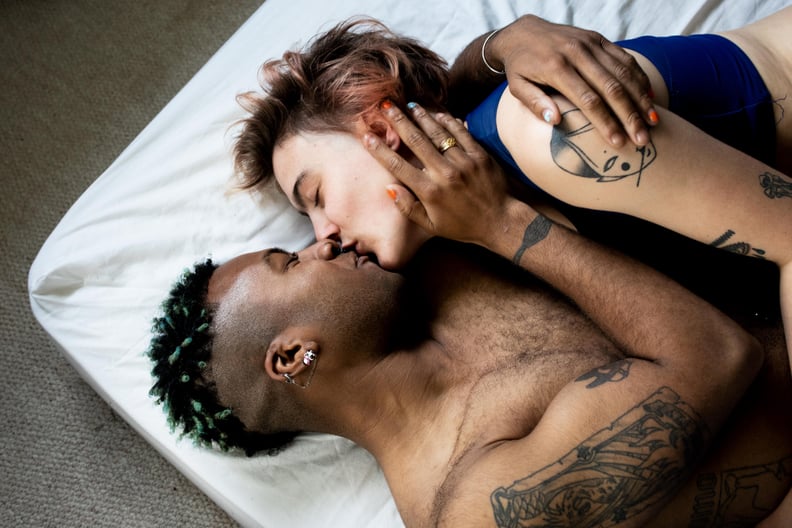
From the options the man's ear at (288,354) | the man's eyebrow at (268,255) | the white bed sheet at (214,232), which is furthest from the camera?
the white bed sheet at (214,232)

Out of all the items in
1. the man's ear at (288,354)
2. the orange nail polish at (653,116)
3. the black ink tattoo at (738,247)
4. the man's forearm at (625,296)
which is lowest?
the man's ear at (288,354)

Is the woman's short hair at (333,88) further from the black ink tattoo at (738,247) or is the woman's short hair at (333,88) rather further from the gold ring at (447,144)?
the black ink tattoo at (738,247)

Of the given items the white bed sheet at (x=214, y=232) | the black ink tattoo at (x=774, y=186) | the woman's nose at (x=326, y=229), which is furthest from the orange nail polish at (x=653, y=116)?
the white bed sheet at (x=214, y=232)

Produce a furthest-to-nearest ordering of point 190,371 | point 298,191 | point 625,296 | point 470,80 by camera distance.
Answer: point 470,80 < point 298,191 < point 190,371 < point 625,296

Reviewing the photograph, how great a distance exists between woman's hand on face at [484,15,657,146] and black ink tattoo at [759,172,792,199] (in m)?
0.19

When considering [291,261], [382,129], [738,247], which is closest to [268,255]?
[291,261]

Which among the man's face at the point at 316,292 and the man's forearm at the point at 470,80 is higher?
the man's forearm at the point at 470,80

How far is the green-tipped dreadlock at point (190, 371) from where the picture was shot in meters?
1.18

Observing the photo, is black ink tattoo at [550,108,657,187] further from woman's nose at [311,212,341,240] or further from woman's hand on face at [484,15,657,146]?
woman's nose at [311,212,341,240]

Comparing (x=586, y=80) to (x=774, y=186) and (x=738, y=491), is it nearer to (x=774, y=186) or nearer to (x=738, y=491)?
(x=774, y=186)

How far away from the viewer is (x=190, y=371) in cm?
Result: 118

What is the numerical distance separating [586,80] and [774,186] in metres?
0.31

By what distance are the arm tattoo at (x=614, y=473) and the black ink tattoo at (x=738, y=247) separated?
228 mm

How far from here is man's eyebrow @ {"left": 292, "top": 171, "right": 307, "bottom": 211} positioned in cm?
127
